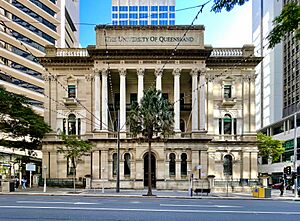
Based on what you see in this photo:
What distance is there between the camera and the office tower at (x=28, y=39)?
68.1 m

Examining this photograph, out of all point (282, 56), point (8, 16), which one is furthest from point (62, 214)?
point (282, 56)

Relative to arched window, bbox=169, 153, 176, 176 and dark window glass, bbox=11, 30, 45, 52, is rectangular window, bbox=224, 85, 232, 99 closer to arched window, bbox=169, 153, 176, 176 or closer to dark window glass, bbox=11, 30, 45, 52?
arched window, bbox=169, 153, 176, 176

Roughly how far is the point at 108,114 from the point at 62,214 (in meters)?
35.9

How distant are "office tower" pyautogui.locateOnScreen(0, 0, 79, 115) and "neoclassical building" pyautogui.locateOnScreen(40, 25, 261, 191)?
14.9m

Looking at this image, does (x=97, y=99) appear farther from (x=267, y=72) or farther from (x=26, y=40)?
(x=267, y=72)

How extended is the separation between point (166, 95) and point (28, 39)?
3139 cm

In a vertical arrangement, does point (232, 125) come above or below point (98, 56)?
below

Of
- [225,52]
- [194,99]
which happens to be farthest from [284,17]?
[225,52]

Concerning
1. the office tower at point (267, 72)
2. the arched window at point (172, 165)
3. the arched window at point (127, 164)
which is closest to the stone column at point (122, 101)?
the arched window at point (127, 164)

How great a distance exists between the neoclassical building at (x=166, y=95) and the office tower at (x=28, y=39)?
48.9ft

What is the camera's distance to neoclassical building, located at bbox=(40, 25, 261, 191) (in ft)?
165

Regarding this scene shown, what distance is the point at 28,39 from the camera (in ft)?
245

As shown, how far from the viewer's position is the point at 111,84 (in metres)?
55.8

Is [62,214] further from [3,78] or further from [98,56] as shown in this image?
[3,78]
